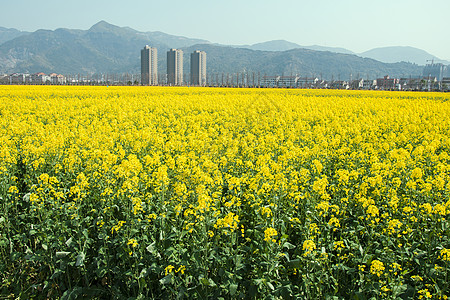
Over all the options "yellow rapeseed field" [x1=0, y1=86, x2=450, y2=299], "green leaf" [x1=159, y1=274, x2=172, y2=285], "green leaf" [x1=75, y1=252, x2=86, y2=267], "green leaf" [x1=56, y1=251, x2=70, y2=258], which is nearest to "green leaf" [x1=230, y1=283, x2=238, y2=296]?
"yellow rapeseed field" [x1=0, y1=86, x2=450, y2=299]

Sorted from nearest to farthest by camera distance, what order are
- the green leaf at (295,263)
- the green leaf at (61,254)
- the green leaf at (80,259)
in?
the green leaf at (295,263)
the green leaf at (80,259)
the green leaf at (61,254)

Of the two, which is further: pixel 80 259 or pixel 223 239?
pixel 223 239

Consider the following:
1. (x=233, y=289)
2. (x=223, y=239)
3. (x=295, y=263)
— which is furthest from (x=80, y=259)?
(x=295, y=263)

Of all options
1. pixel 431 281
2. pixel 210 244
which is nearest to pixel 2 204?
pixel 210 244

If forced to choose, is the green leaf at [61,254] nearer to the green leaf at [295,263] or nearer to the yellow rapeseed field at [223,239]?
the yellow rapeseed field at [223,239]

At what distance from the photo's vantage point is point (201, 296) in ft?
14.2

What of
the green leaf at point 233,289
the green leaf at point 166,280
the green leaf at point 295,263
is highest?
the green leaf at point 295,263

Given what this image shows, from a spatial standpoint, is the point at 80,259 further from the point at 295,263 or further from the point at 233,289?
the point at 295,263

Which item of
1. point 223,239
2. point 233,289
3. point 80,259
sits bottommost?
point 233,289

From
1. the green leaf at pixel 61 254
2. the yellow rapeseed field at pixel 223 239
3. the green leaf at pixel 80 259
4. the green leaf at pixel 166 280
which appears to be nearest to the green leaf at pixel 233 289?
the yellow rapeseed field at pixel 223 239

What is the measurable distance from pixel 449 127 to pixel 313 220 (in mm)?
11400

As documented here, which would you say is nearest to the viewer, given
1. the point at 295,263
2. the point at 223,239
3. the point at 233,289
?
the point at 233,289

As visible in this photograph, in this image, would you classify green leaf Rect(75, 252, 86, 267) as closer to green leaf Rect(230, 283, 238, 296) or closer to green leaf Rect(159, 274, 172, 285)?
green leaf Rect(159, 274, 172, 285)

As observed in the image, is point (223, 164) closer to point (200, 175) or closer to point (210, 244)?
point (200, 175)
